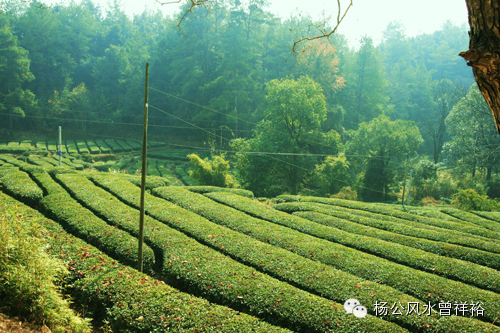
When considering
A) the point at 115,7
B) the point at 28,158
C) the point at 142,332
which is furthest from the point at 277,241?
the point at 115,7

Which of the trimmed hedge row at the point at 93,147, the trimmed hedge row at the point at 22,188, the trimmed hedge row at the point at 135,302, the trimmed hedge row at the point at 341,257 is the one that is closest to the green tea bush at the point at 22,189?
the trimmed hedge row at the point at 22,188

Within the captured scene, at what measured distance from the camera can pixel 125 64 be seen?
54406 mm

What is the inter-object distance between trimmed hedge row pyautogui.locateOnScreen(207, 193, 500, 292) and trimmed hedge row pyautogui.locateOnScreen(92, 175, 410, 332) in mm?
2923

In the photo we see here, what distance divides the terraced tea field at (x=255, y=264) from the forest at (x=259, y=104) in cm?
1324

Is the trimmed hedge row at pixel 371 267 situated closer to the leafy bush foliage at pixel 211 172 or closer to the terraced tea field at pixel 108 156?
the leafy bush foliage at pixel 211 172

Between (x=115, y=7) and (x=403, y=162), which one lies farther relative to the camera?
(x=115, y=7)

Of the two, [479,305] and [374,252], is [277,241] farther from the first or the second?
[479,305]

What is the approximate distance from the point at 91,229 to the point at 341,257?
8.04m

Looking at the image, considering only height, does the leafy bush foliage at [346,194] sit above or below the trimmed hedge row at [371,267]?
below

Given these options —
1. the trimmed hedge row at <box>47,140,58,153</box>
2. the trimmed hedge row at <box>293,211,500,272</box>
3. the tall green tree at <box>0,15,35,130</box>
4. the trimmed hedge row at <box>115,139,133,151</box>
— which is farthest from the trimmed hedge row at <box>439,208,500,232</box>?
the tall green tree at <box>0,15,35,130</box>

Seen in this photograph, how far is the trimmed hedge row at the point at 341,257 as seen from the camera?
8312 mm

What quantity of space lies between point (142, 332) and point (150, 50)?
6035 centimetres

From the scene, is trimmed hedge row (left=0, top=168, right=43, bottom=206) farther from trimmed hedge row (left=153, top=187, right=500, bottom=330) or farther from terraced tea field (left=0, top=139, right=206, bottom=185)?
terraced tea field (left=0, top=139, right=206, bottom=185)

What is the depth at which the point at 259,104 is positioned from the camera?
146 feet
